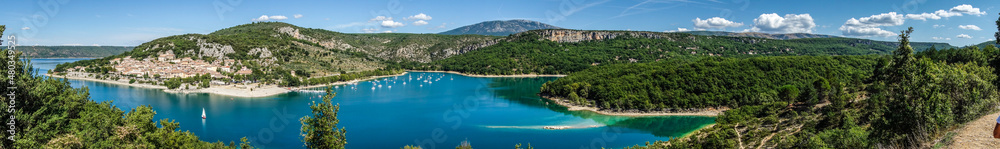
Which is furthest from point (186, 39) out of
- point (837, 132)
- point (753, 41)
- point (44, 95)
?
point (753, 41)

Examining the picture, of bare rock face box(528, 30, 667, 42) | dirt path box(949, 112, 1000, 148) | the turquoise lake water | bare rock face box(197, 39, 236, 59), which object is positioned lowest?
the turquoise lake water

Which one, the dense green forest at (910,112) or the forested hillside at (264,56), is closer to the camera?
the dense green forest at (910,112)

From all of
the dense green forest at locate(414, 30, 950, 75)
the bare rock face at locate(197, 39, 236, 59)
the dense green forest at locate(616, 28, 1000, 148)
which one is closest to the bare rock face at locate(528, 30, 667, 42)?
the dense green forest at locate(414, 30, 950, 75)

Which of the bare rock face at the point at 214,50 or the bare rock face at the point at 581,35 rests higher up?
the bare rock face at the point at 581,35

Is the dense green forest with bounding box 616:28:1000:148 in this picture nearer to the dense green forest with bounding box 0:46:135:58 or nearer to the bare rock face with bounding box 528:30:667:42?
the bare rock face with bounding box 528:30:667:42

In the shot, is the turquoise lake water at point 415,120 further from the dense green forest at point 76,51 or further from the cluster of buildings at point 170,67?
the dense green forest at point 76,51

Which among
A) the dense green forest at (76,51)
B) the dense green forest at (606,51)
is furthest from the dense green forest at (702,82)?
the dense green forest at (76,51)

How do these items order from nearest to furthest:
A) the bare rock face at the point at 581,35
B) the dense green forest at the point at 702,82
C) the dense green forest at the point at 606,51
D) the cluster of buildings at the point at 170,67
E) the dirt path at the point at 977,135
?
1. the dirt path at the point at 977,135
2. the dense green forest at the point at 702,82
3. the cluster of buildings at the point at 170,67
4. the dense green forest at the point at 606,51
5. the bare rock face at the point at 581,35
